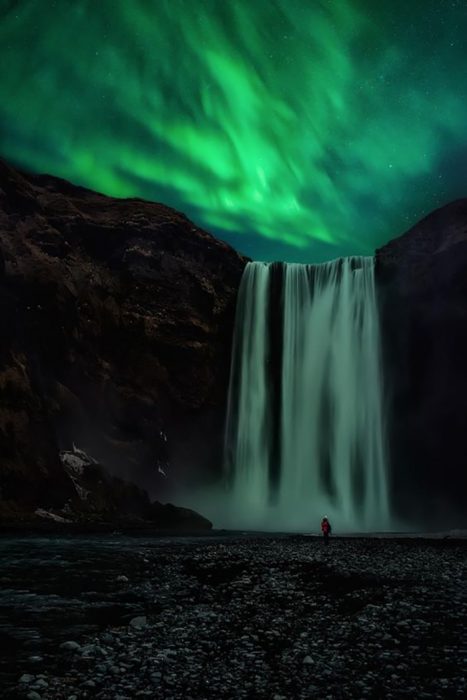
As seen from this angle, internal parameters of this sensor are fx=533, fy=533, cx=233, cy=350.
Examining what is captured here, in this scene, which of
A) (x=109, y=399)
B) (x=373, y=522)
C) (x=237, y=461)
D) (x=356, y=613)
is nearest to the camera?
(x=356, y=613)

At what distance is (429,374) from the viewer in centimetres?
5800

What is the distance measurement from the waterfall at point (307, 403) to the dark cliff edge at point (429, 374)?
6.51 feet

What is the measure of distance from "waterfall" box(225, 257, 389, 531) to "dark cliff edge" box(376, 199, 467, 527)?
198 cm

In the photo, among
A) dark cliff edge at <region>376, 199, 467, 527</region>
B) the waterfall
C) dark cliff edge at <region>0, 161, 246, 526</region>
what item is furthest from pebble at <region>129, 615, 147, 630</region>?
dark cliff edge at <region>376, 199, 467, 527</region>

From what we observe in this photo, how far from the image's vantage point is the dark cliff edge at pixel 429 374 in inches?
2186

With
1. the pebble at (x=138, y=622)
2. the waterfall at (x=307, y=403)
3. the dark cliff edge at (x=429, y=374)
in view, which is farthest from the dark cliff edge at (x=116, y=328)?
the pebble at (x=138, y=622)

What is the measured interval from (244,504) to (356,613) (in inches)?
1876

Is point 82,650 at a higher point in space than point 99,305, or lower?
lower

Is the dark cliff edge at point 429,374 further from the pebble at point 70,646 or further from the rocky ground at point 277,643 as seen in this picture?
the pebble at point 70,646

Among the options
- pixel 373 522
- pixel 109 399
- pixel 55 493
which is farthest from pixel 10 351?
pixel 373 522

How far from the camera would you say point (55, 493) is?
3794cm

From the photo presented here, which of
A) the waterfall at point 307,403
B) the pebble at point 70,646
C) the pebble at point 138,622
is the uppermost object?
the waterfall at point 307,403

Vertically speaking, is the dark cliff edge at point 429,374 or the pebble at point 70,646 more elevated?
the dark cliff edge at point 429,374

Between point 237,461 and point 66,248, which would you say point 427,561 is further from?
point 66,248
